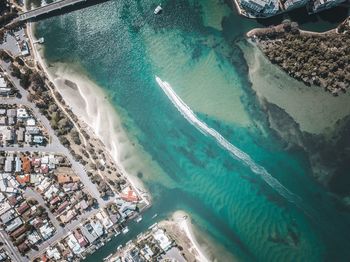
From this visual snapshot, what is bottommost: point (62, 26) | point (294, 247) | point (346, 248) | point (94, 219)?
point (346, 248)

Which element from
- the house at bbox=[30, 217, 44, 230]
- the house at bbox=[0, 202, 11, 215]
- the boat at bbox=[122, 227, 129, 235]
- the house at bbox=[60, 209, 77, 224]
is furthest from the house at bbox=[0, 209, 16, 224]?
the boat at bbox=[122, 227, 129, 235]

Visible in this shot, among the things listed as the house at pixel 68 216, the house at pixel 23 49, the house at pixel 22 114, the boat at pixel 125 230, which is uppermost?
the house at pixel 23 49

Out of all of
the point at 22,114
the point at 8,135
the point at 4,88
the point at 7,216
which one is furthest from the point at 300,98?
the point at 7,216

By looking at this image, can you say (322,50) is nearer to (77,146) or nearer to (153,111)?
(153,111)

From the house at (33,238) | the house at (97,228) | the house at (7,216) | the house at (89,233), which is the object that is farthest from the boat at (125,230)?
the house at (7,216)

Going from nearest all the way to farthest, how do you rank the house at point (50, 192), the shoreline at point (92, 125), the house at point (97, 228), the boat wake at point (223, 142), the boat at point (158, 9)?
the house at point (97, 228) < the boat wake at point (223, 142) < the house at point (50, 192) < the shoreline at point (92, 125) < the boat at point (158, 9)

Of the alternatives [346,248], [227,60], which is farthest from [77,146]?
[346,248]

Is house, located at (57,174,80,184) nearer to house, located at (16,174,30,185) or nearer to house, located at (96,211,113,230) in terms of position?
house, located at (16,174,30,185)

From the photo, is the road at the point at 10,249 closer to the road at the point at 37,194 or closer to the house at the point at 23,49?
the road at the point at 37,194
